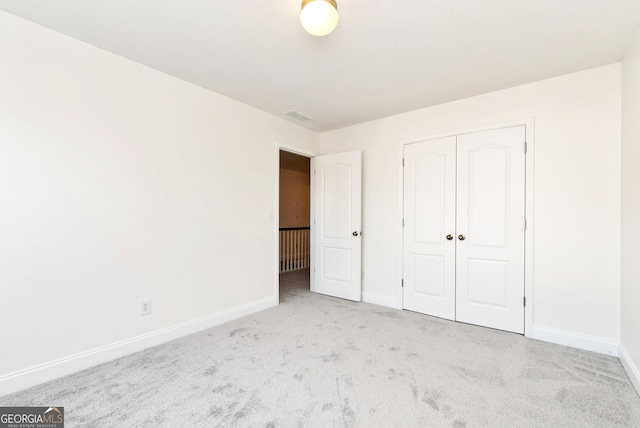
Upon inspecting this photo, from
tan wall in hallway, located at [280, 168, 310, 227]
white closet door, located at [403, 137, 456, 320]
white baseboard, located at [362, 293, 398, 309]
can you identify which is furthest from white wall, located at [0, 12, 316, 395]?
tan wall in hallway, located at [280, 168, 310, 227]

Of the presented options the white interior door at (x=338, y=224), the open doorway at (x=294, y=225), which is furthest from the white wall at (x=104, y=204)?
the open doorway at (x=294, y=225)

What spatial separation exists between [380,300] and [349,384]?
73.2 inches

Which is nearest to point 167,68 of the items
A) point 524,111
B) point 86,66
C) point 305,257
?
point 86,66

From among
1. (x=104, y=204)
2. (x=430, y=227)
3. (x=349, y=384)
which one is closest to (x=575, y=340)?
(x=430, y=227)

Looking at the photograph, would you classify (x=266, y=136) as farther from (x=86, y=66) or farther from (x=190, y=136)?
(x=86, y=66)

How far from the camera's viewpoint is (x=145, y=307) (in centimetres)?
243

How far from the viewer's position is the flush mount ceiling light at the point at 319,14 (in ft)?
4.88

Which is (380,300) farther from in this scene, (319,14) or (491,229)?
(319,14)

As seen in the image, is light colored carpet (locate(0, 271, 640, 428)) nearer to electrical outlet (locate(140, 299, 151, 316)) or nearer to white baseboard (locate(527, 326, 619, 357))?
white baseboard (locate(527, 326, 619, 357))

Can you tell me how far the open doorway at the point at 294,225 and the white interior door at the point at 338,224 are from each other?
26.7 inches

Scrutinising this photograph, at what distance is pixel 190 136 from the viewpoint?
2.74 m

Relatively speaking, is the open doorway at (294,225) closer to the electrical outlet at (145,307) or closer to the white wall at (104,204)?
the white wall at (104,204)

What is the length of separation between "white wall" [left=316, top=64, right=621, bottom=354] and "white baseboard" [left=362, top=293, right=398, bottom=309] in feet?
4.67

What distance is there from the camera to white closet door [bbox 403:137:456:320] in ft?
10.3
